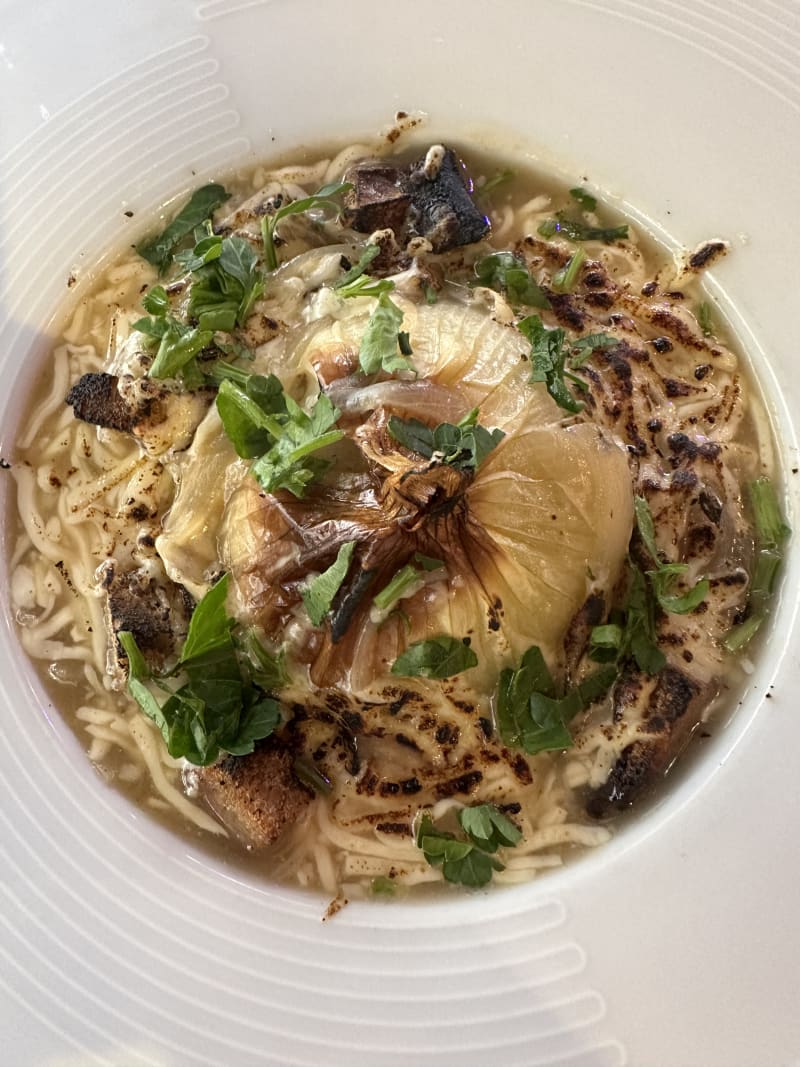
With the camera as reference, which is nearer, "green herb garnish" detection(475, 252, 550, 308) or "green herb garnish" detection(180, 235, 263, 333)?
"green herb garnish" detection(180, 235, 263, 333)

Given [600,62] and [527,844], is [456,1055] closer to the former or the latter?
[527,844]

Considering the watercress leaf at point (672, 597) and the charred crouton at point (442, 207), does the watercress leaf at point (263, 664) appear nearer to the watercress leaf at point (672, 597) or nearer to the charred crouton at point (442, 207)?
the watercress leaf at point (672, 597)

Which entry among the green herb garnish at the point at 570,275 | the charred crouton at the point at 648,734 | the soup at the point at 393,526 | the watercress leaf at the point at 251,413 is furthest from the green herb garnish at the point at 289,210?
the charred crouton at the point at 648,734

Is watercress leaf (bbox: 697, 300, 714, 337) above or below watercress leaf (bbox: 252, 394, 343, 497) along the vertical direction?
below

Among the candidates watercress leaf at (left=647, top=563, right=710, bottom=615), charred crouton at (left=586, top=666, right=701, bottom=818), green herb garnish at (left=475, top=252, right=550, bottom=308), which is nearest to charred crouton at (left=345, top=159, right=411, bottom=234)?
green herb garnish at (left=475, top=252, right=550, bottom=308)

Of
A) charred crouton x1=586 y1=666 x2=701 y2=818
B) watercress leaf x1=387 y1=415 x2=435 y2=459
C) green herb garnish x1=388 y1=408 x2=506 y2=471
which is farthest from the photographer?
charred crouton x1=586 y1=666 x2=701 y2=818

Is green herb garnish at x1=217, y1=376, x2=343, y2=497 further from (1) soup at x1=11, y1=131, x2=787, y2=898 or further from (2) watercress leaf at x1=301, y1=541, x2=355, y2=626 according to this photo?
(2) watercress leaf at x1=301, y1=541, x2=355, y2=626

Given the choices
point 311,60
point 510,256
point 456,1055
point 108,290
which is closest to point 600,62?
point 510,256
